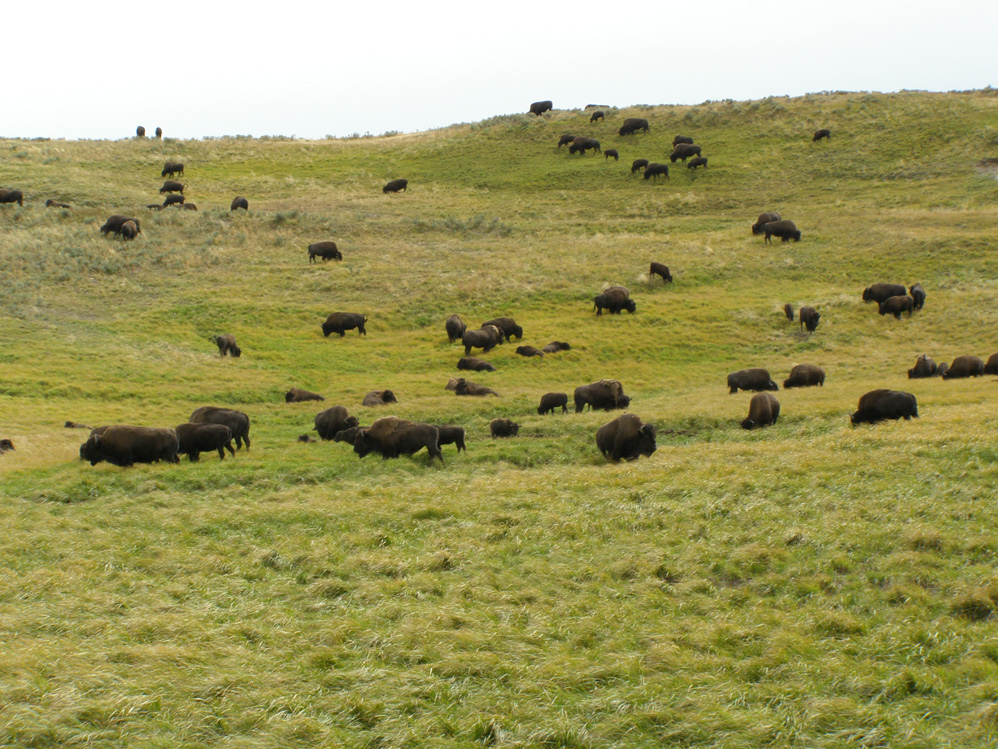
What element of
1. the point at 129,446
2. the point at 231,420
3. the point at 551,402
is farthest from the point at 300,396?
the point at 129,446

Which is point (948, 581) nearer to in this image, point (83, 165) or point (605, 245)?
point (605, 245)

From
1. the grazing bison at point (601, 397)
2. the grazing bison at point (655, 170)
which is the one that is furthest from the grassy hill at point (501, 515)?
the grazing bison at point (655, 170)

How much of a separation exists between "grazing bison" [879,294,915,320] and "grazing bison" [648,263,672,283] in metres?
10.4

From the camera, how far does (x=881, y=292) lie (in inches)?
1508

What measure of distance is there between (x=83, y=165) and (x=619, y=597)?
69677mm

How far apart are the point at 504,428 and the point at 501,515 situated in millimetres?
8544

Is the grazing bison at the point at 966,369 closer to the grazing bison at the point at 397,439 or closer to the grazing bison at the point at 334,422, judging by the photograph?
the grazing bison at the point at 397,439

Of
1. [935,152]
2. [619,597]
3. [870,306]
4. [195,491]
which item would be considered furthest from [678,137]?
[619,597]

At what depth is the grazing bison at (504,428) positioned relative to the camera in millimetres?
21938

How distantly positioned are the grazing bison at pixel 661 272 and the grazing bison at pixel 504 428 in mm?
23058

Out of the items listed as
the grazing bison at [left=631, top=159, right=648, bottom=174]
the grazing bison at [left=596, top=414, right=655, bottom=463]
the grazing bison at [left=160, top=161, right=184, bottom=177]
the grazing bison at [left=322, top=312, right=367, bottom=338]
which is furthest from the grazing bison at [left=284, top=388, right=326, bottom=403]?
the grazing bison at [left=160, top=161, right=184, bottom=177]

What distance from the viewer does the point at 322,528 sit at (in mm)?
13414

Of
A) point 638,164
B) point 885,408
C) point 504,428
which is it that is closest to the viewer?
point 885,408

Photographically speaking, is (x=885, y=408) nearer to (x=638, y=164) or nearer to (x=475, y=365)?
(x=475, y=365)
